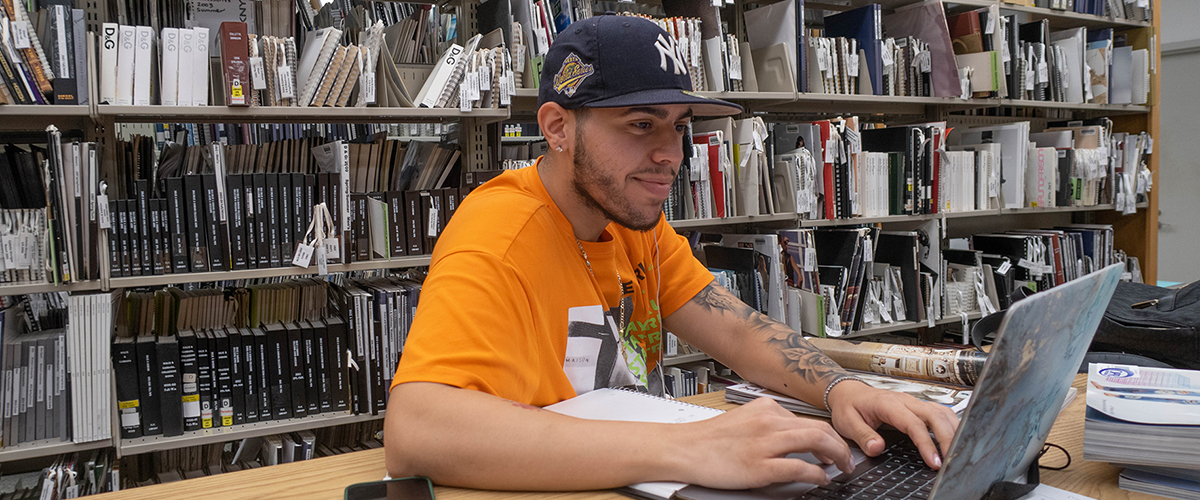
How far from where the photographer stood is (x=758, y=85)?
2.89 meters

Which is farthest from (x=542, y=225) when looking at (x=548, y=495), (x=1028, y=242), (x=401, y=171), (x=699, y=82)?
(x=1028, y=242)

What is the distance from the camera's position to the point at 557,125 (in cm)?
114

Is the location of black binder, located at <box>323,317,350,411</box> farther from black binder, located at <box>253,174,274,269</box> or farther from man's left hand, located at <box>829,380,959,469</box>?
man's left hand, located at <box>829,380,959,469</box>

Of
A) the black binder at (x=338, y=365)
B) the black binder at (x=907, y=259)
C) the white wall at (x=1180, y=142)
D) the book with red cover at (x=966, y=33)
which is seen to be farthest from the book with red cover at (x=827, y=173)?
the white wall at (x=1180, y=142)

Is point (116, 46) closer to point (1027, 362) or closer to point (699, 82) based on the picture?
point (699, 82)

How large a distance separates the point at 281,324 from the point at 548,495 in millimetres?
1710

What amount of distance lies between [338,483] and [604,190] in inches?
20.9

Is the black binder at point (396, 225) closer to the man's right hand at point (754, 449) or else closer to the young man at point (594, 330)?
the young man at point (594, 330)

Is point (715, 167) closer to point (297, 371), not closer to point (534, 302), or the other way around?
point (297, 371)

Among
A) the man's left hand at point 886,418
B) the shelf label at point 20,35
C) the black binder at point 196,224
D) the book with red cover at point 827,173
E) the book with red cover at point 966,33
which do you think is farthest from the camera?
the book with red cover at point 966,33

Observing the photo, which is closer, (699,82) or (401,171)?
(401,171)

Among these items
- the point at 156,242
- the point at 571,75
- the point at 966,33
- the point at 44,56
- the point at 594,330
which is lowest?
the point at 594,330

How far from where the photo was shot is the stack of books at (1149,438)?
791 millimetres

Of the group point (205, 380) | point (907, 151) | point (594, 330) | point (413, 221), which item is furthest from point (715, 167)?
point (205, 380)
